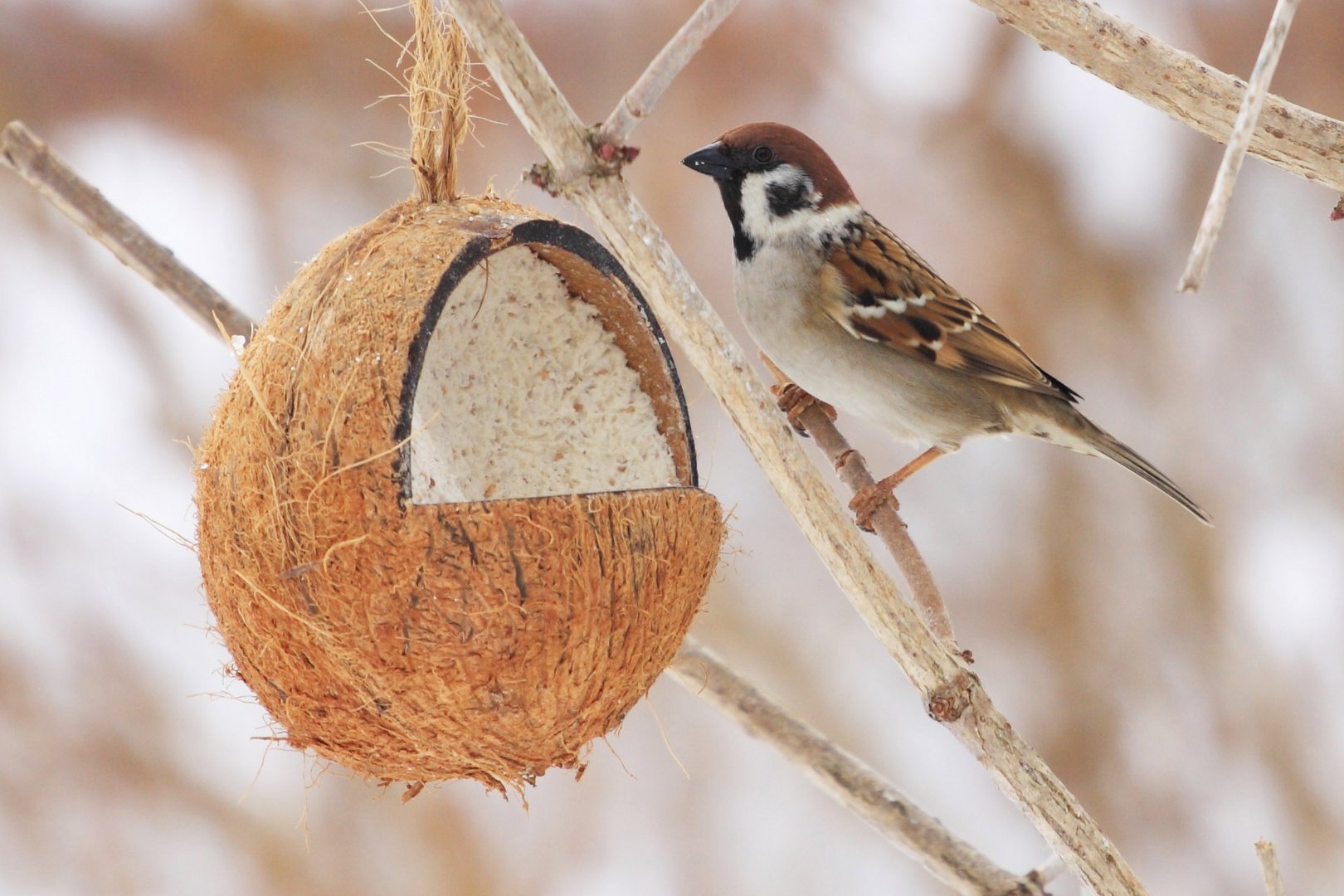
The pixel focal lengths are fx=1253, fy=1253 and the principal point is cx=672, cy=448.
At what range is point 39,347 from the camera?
10.8 feet

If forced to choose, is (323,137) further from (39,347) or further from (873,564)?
(873,564)

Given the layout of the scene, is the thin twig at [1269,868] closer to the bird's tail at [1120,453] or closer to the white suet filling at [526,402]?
the white suet filling at [526,402]

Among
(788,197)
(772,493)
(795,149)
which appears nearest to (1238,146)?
(795,149)

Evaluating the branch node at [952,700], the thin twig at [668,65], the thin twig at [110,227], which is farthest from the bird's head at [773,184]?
the branch node at [952,700]

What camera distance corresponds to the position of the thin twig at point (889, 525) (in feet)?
6.38

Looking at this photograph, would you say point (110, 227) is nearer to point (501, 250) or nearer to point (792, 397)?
point (501, 250)

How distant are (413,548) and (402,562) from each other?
0.02 meters

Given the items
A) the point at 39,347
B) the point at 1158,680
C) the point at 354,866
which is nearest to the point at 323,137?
the point at 39,347

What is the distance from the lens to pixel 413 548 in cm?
147

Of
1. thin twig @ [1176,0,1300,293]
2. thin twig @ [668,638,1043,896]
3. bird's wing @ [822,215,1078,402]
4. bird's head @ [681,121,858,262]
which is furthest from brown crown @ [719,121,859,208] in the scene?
thin twig @ [1176,0,1300,293]

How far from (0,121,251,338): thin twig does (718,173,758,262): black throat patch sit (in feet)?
3.09

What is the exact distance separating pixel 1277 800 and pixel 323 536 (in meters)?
3.20

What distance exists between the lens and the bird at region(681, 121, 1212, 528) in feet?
8.23

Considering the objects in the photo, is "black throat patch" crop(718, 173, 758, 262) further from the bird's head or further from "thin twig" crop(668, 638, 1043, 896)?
"thin twig" crop(668, 638, 1043, 896)
